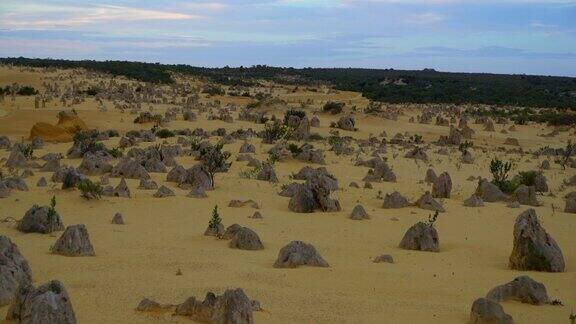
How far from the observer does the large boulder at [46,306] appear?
17.4 ft

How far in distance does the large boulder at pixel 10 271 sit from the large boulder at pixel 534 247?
571 centimetres

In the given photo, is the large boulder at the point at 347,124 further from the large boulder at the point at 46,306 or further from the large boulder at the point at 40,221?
the large boulder at the point at 46,306

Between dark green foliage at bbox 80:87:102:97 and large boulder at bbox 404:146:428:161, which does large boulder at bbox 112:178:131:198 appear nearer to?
large boulder at bbox 404:146:428:161

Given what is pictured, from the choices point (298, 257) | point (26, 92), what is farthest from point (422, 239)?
point (26, 92)

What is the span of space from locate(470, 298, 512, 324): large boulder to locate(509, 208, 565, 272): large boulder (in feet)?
9.11

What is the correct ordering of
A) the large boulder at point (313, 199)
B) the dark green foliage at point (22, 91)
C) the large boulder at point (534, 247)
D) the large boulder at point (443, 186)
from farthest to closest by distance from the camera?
the dark green foliage at point (22, 91)
the large boulder at point (443, 186)
the large boulder at point (313, 199)
the large boulder at point (534, 247)

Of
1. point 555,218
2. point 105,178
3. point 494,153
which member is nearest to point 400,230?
point 555,218

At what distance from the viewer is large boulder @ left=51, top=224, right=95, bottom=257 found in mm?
8492

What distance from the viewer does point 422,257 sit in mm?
9586

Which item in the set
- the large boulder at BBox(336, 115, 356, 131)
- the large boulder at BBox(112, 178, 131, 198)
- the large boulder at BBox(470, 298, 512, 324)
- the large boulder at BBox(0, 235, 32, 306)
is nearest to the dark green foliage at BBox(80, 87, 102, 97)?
the large boulder at BBox(336, 115, 356, 131)

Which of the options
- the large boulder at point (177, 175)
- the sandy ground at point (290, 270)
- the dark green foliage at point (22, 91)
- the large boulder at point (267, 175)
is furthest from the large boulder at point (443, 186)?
the dark green foliage at point (22, 91)

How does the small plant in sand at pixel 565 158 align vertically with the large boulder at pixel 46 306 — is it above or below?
below

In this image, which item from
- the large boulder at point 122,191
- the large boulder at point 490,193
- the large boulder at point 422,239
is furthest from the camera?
the large boulder at point 490,193

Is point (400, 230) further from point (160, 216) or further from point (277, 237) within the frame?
point (160, 216)
